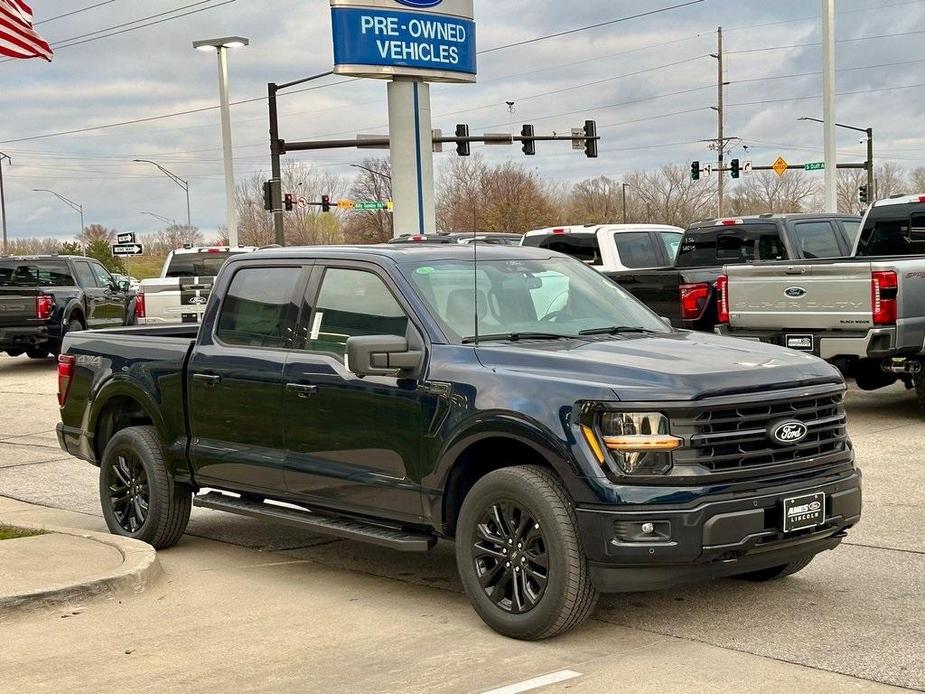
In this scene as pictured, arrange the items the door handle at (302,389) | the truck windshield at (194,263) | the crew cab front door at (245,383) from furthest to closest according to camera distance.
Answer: the truck windshield at (194,263)
the crew cab front door at (245,383)
the door handle at (302,389)

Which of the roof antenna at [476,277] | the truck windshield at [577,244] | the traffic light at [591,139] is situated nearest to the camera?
the roof antenna at [476,277]

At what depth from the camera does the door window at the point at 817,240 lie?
1662cm

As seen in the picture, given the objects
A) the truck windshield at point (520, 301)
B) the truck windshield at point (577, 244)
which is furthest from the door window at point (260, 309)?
the truck windshield at point (577, 244)

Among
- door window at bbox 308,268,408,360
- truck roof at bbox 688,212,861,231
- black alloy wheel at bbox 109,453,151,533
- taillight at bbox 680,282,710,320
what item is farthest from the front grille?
truck roof at bbox 688,212,861,231

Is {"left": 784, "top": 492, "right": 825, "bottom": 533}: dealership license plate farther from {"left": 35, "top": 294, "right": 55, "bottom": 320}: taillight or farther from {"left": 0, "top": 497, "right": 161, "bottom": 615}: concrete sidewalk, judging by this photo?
{"left": 35, "top": 294, "right": 55, "bottom": 320}: taillight

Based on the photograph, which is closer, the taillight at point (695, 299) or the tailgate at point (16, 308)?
the taillight at point (695, 299)

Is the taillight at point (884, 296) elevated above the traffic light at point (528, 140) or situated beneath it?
situated beneath

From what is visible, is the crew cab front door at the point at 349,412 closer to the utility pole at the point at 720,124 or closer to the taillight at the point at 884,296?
the taillight at the point at 884,296

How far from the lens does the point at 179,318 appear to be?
21969 mm

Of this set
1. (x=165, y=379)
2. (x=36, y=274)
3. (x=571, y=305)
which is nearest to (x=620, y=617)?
(x=571, y=305)

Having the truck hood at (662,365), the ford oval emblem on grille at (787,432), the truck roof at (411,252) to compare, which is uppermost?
the truck roof at (411,252)

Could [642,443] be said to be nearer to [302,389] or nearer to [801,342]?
[302,389]

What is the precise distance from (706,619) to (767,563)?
0.52m

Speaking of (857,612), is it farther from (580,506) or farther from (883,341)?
(883,341)
